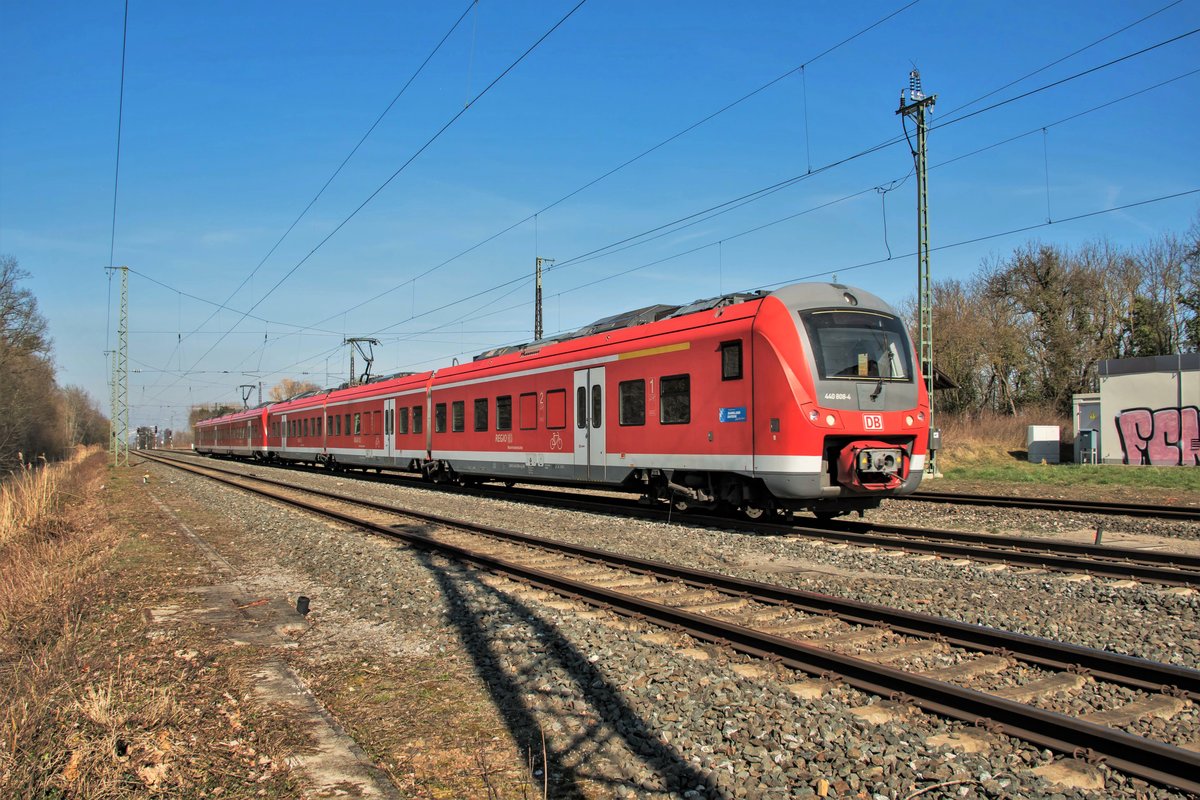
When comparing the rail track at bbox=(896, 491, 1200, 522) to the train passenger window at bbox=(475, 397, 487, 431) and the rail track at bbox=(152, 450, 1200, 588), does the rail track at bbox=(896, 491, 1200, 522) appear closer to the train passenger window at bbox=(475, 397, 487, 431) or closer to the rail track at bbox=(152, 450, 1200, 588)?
the rail track at bbox=(152, 450, 1200, 588)

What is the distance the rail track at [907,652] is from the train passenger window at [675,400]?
3874mm

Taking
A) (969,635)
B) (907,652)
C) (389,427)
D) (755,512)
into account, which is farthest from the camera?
(389,427)

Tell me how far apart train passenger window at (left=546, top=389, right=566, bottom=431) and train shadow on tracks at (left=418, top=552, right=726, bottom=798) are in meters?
8.63

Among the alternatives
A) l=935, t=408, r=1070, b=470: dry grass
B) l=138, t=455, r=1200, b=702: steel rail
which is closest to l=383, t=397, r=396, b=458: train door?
l=138, t=455, r=1200, b=702: steel rail

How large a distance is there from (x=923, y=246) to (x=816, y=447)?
13.4 m

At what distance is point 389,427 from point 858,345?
18.1m

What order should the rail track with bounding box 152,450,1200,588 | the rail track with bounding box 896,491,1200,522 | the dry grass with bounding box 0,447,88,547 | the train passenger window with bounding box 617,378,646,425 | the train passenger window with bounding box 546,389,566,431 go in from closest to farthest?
the rail track with bounding box 152,450,1200,588
the dry grass with bounding box 0,447,88,547
the rail track with bounding box 896,491,1200,522
the train passenger window with bounding box 617,378,646,425
the train passenger window with bounding box 546,389,566,431

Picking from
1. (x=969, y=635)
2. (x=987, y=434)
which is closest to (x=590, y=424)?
(x=969, y=635)

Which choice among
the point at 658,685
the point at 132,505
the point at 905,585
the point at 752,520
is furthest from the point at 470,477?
the point at 658,685

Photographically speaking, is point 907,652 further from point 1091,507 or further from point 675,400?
point 1091,507

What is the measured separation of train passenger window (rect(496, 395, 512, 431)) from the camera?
1778cm

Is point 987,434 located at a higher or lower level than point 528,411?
lower

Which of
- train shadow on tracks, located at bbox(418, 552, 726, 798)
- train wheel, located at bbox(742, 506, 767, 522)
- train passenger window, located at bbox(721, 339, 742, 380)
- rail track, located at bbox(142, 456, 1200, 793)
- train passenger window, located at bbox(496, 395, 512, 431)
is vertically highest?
train passenger window, located at bbox(721, 339, 742, 380)

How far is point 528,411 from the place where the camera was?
16.9m
